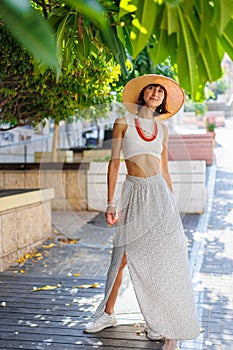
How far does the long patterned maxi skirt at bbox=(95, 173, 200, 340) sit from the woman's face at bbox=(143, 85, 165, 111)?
1.64 ft

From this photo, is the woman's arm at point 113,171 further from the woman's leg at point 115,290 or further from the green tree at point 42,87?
the green tree at point 42,87

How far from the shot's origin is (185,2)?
1197mm

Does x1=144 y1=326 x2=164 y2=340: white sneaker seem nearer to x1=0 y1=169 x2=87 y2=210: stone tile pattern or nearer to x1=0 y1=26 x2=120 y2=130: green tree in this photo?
x1=0 y1=26 x2=120 y2=130: green tree

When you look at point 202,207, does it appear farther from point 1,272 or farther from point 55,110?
point 1,272

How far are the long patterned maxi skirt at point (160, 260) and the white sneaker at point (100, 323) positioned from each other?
47 cm

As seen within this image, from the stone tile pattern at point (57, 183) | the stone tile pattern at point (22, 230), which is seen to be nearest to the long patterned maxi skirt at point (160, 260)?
the stone tile pattern at point (22, 230)

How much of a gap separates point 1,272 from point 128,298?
1.75 meters

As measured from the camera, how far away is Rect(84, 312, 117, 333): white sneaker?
3.94 meters

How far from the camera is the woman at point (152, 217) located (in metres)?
3.54

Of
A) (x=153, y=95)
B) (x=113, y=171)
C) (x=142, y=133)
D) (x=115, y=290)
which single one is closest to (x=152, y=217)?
(x=113, y=171)

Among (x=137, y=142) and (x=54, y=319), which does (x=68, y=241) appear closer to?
(x=54, y=319)

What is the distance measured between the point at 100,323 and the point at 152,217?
100cm

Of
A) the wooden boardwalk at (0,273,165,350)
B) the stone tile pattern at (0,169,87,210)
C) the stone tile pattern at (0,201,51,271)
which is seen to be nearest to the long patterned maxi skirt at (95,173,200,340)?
the wooden boardwalk at (0,273,165,350)

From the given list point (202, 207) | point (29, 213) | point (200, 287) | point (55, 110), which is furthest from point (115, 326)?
point (202, 207)
